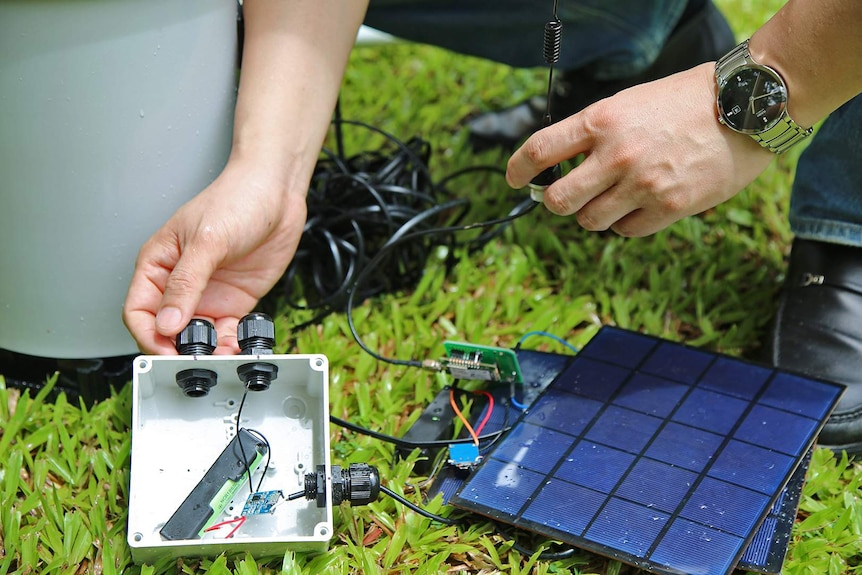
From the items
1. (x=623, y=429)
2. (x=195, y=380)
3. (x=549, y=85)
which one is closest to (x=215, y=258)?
(x=195, y=380)

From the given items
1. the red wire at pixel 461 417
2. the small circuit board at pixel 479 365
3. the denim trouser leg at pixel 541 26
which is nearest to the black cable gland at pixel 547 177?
the small circuit board at pixel 479 365

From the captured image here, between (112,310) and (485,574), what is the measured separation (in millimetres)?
736

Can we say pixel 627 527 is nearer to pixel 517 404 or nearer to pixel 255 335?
pixel 517 404

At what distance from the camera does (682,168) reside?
48.4 inches

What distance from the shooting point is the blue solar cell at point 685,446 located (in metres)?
1.25

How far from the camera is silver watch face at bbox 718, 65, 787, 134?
1200mm

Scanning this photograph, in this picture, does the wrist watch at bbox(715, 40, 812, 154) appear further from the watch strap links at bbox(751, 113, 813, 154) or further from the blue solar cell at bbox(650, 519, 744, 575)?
the blue solar cell at bbox(650, 519, 744, 575)

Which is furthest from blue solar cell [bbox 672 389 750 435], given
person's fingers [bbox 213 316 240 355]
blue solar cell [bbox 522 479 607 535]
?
person's fingers [bbox 213 316 240 355]

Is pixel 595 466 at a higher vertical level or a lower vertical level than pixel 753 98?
lower

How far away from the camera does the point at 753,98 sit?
1.20 meters

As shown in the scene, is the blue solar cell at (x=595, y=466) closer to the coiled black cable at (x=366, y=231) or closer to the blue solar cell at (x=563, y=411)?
the blue solar cell at (x=563, y=411)

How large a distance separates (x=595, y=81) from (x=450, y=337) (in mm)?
831

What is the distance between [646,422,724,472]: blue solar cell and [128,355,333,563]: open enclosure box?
0.50 metres

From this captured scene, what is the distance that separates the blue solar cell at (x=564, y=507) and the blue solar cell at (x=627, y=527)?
0.01 meters
